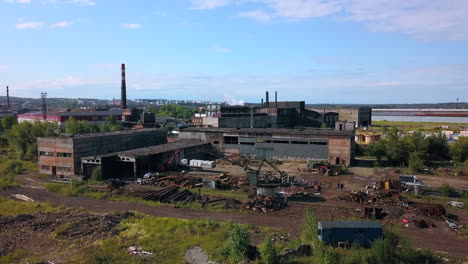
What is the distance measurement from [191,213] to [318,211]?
817 centimetres

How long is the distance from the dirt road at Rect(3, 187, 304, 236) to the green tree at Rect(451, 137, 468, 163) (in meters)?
26.4

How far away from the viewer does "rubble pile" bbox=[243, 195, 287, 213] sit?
22.5m

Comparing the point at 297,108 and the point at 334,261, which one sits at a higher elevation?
the point at 297,108

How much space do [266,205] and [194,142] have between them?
2305 centimetres

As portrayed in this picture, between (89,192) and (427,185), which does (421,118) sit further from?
(89,192)

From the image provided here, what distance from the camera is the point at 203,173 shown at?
3469cm

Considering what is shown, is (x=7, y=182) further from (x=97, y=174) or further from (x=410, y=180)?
(x=410, y=180)

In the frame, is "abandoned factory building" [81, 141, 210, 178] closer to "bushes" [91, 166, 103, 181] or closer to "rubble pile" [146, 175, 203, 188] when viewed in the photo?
"bushes" [91, 166, 103, 181]

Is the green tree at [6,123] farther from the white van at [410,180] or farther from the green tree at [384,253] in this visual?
the green tree at [384,253]

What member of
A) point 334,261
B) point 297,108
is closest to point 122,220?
point 334,261

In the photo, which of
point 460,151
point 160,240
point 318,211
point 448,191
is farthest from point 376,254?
point 460,151

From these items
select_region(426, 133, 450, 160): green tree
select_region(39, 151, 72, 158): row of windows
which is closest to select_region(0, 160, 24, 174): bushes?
select_region(39, 151, 72, 158): row of windows

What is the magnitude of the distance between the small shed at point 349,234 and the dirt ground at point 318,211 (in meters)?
2.22

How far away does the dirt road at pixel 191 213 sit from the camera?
20016 mm
